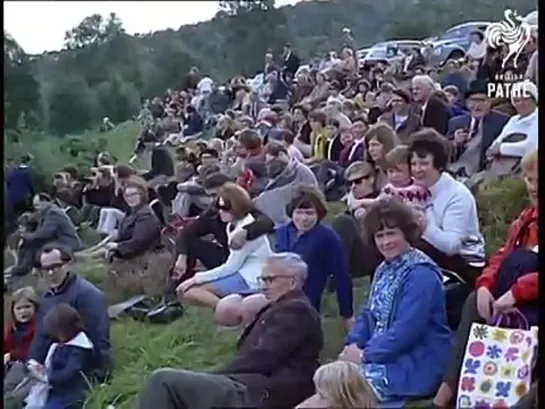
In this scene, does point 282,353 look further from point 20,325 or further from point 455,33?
point 455,33

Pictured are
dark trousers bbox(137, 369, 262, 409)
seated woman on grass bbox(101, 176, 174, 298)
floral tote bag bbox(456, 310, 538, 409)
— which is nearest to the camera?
floral tote bag bbox(456, 310, 538, 409)

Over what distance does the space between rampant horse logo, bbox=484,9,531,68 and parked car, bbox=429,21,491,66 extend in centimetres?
3

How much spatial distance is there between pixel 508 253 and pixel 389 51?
502 mm

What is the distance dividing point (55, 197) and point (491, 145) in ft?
3.20

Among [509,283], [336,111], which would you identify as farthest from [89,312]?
[509,283]

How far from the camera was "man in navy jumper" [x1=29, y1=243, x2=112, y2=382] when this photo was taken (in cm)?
237

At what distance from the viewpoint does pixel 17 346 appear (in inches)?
94.6

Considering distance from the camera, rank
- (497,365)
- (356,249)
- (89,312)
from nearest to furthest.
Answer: (497,365) → (356,249) → (89,312)

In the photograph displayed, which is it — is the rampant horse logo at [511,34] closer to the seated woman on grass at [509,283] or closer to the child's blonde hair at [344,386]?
the seated woman on grass at [509,283]

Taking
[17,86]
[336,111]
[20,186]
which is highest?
[17,86]

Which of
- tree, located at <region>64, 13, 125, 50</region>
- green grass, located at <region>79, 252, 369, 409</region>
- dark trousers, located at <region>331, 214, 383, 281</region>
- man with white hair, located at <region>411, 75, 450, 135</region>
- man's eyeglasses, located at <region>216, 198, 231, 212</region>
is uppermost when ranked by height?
tree, located at <region>64, 13, 125, 50</region>

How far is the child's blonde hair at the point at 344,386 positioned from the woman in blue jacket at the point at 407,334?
0.02 m

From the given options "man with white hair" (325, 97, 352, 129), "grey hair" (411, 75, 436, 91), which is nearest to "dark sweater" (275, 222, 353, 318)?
"man with white hair" (325, 97, 352, 129)

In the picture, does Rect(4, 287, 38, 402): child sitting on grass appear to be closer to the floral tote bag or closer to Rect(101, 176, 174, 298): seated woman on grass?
Rect(101, 176, 174, 298): seated woman on grass
